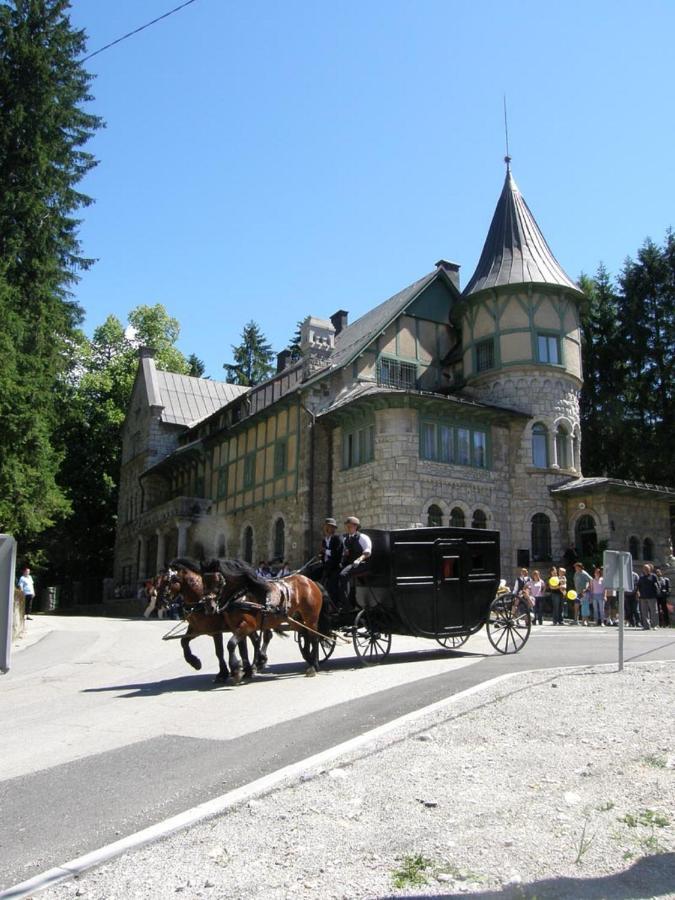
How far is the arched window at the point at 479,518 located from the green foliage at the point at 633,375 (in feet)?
43.5

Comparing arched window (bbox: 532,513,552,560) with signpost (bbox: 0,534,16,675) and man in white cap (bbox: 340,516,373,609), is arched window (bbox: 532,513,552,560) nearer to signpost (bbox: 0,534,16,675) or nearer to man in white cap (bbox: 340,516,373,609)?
man in white cap (bbox: 340,516,373,609)

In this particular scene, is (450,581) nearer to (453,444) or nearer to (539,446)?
(453,444)

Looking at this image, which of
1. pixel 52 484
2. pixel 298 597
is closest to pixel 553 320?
pixel 52 484

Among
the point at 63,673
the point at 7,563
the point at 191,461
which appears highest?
the point at 191,461

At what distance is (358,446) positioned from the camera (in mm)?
28953

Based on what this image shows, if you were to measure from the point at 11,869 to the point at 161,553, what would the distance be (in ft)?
119

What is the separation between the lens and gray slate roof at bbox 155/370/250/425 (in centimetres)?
4816

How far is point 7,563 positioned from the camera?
3834 mm

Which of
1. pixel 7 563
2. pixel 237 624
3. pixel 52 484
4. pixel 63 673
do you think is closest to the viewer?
pixel 7 563

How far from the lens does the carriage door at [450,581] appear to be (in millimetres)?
12570

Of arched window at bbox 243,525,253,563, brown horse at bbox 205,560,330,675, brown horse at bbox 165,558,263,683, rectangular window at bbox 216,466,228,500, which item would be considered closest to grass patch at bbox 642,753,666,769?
brown horse at bbox 205,560,330,675

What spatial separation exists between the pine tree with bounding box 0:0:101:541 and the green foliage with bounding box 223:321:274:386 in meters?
38.1

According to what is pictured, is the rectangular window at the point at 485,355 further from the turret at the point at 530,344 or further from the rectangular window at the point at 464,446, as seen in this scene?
the rectangular window at the point at 464,446

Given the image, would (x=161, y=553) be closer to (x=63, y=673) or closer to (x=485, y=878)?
(x=63, y=673)
